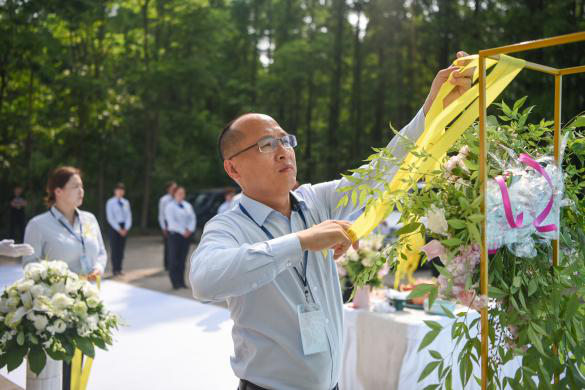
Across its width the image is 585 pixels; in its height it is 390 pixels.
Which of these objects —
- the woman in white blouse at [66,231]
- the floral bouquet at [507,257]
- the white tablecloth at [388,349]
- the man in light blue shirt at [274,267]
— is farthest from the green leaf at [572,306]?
the woman in white blouse at [66,231]

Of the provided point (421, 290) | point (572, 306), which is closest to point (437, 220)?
point (421, 290)

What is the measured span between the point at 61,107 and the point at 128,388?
1894 centimetres

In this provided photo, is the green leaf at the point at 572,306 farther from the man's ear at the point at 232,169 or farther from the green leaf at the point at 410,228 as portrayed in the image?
the man's ear at the point at 232,169

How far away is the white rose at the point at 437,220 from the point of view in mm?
1356

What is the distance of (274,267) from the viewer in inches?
64.1

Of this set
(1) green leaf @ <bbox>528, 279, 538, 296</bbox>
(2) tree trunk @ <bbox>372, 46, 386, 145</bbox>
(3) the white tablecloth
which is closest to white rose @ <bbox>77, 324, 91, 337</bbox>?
(3) the white tablecloth

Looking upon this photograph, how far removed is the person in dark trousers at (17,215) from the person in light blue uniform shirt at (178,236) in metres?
7.18

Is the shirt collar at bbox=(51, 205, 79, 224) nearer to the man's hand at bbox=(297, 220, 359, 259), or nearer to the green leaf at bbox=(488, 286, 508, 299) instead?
the man's hand at bbox=(297, 220, 359, 259)

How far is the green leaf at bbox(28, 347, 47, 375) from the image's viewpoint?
277 centimetres

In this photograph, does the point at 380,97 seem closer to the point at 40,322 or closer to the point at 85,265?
the point at 85,265

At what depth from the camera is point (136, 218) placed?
2673cm

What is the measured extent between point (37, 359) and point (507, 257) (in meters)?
2.43

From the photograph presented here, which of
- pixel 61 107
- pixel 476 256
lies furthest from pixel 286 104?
pixel 476 256

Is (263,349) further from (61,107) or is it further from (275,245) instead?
(61,107)
